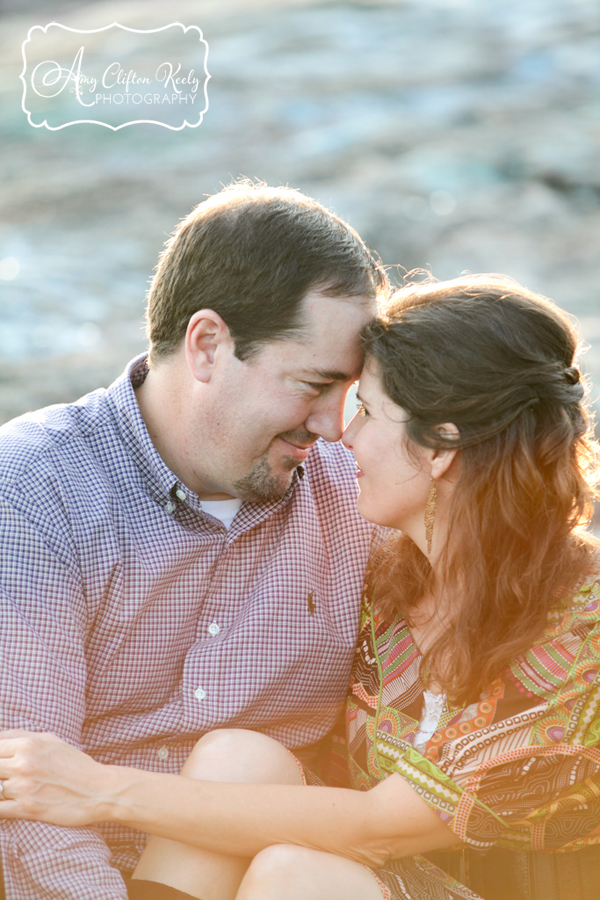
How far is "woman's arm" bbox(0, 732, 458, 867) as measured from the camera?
1376 mm

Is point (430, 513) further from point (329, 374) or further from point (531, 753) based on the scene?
point (531, 753)

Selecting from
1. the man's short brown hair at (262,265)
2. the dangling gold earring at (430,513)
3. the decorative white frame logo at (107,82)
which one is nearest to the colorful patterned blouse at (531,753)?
the dangling gold earring at (430,513)

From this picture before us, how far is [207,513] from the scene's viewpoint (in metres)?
1.74

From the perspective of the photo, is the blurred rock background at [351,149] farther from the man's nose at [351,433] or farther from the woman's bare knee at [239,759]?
the woman's bare knee at [239,759]

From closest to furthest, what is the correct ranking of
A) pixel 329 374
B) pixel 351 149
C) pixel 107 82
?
pixel 329 374 → pixel 107 82 → pixel 351 149

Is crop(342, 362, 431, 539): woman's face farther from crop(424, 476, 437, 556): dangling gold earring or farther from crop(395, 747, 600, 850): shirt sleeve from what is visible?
crop(395, 747, 600, 850): shirt sleeve

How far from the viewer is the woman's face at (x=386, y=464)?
159 cm

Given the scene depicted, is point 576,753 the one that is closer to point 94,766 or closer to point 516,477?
point 516,477

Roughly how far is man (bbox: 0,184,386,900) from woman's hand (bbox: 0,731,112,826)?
10 cm

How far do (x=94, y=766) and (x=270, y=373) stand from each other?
0.79m

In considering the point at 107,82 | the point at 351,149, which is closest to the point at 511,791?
the point at 107,82

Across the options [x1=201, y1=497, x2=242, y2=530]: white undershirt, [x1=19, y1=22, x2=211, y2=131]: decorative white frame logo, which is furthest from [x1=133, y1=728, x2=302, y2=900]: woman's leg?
[x1=19, y1=22, x2=211, y2=131]: decorative white frame logo

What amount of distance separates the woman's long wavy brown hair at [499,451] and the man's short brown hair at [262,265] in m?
0.22

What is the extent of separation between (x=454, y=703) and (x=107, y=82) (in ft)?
16.3
